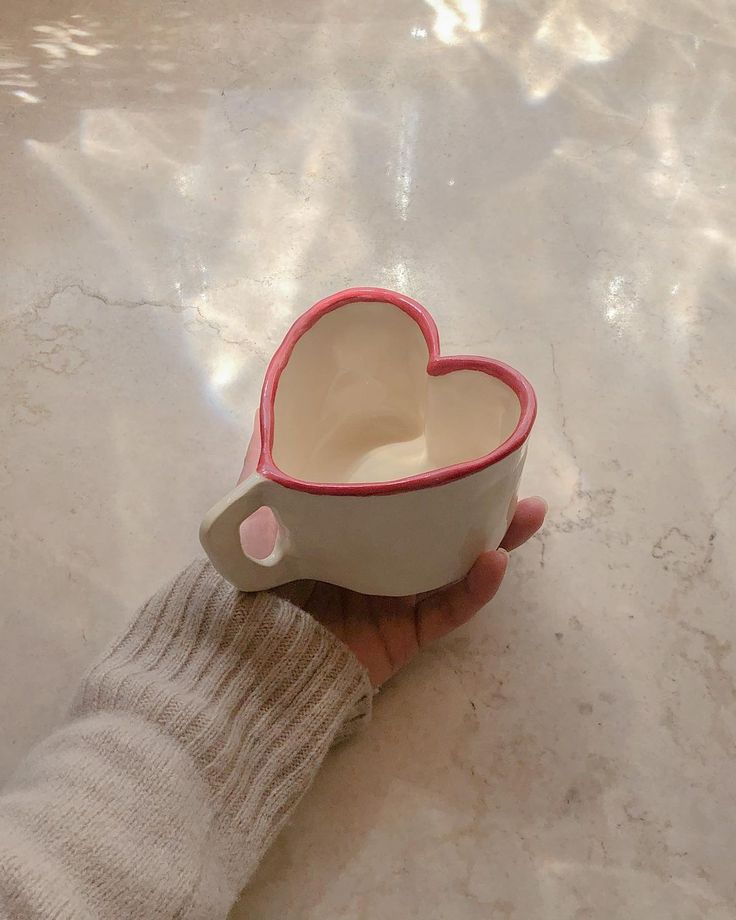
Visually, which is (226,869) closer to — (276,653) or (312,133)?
(276,653)

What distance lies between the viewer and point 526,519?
1.63 feet

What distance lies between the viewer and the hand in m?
0.49

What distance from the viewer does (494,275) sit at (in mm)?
647

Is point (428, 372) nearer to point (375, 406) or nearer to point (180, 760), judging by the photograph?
point (375, 406)

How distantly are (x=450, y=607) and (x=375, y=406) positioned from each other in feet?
0.41

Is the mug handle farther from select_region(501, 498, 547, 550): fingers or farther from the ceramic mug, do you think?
select_region(501, 498, 547, 550): fingers

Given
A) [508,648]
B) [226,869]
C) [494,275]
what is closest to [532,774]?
[508,648]

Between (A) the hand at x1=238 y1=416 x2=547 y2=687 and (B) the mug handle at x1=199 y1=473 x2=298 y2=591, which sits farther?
(A) the hand at x1=238 y1=416 x2=547 y2=687

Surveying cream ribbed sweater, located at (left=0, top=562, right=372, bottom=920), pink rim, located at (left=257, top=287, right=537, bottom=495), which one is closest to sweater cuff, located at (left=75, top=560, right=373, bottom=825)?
cream ribbed sweater, located at (left=0, top=562, right=372, bottom=920)

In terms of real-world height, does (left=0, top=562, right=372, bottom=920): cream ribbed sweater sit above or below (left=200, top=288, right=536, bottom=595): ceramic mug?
below

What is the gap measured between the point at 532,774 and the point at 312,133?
53 centimetres

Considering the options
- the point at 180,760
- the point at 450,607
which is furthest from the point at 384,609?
the point at 180,760

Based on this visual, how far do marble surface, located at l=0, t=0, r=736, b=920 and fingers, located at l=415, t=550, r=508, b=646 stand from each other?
0.03m

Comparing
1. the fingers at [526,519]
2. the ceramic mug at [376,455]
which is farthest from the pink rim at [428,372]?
the fingers at [526,519]
